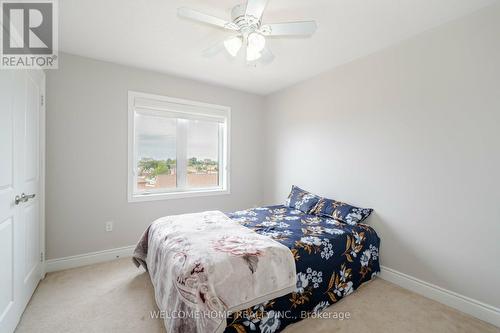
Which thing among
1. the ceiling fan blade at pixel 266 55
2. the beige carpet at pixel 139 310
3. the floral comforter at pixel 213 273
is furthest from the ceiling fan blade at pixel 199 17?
the beige carpet at pixel 139 310

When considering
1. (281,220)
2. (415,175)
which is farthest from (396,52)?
(281,220)

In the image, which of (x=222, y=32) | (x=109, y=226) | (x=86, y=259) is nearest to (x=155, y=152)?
(x=109, y=226)

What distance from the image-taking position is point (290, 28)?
5.51 feet

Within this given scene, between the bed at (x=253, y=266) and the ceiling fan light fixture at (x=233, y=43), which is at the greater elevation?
the ceiling fan light fixture at (x=233, y=43)

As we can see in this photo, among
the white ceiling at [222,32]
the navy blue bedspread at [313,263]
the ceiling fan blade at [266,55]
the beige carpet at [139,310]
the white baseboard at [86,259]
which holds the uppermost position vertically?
the white ceiling at [222,32]

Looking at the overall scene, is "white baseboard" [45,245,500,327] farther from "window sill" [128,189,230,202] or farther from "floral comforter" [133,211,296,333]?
"floral comforter" [133,211,296,333]

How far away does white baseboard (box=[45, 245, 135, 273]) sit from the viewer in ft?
7.95

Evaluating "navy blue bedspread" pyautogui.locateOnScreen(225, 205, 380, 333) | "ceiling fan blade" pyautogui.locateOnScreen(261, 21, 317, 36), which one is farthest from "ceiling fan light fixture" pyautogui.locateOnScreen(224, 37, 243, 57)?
"navy blue bedspread" pyautogui.locateOnScreen(225, 205, 380, 333)

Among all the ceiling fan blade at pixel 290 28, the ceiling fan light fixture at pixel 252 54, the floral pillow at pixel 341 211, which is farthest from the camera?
the floral pillow at pixel 341 211

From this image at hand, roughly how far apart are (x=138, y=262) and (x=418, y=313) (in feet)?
8.70

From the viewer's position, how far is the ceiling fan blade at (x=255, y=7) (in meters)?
1.43

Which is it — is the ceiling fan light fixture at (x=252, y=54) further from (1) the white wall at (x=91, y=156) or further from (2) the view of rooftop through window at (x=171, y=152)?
(2) the view of rooftop through window at (x=171, y=152)

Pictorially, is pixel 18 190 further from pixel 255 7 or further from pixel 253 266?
pixel 255 7

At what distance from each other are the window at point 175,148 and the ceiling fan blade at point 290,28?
6.10ft
